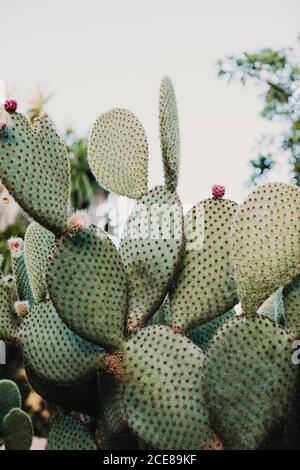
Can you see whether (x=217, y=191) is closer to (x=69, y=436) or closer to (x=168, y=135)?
(x=168, y=135)

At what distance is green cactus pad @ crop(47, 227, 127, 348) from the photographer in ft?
7.19

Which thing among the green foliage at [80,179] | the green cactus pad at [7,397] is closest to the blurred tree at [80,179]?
the green foliage at [80,179]

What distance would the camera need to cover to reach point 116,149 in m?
2.81

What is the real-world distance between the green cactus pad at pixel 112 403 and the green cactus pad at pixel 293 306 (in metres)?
0.63

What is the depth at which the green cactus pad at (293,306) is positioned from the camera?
212cm

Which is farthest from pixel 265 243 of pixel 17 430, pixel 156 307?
pixel 17 430

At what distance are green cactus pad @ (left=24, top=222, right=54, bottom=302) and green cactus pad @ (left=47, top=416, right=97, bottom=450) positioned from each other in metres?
0.53

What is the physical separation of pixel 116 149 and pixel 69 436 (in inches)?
48.5

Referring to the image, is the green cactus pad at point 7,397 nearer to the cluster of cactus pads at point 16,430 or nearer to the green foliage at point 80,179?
the cluster of cactus pads at point 16,430

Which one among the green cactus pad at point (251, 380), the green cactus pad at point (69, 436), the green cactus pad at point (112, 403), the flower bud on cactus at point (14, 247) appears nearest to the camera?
the green cactus pad at point (251, 380)

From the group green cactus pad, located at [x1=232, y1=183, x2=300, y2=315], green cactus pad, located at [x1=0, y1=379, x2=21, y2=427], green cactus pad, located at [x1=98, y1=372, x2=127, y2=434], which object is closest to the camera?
green cactus pad, located at [x1=232, y1=183, x2=300, y2=315]

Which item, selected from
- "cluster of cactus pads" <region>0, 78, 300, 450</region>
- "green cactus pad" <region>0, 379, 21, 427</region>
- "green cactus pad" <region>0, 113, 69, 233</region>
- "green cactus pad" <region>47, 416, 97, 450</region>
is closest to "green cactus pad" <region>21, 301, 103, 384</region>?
"cluster of cactus pads" <region>0, 78, 300, 450</region>

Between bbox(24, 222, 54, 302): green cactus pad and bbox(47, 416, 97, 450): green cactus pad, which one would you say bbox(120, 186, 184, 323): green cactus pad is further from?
bbox(47, 416, 97, 450): green cactus pad
